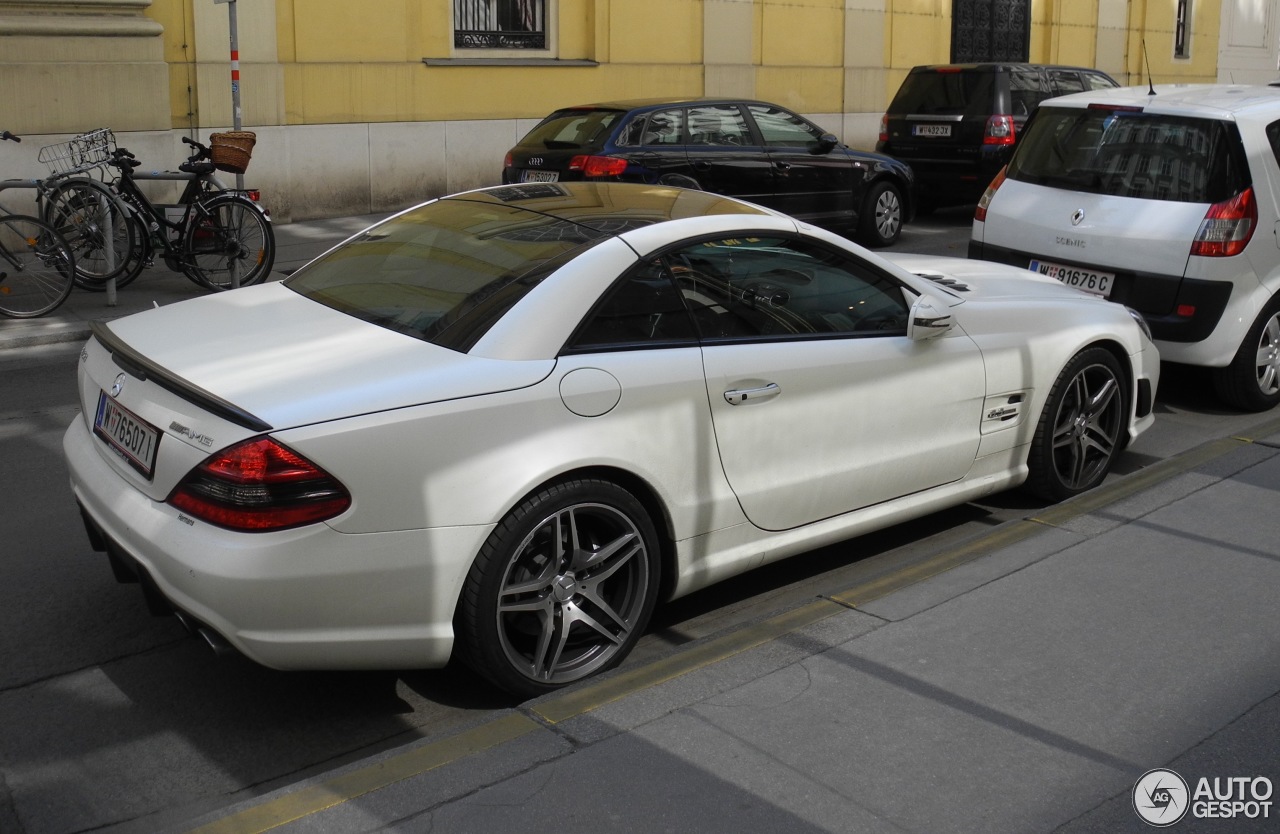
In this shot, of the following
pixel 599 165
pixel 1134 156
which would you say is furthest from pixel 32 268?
pixel 1134 156

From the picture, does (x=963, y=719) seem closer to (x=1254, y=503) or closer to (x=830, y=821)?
(x=830, y=821)

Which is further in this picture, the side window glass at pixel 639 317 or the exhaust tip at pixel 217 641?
the side window glass at pixel 639 317

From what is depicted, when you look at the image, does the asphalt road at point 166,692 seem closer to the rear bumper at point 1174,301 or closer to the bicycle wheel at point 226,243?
the rear bumper at point 1174,301

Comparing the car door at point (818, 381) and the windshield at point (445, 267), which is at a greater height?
the windshield at point (445, 267)

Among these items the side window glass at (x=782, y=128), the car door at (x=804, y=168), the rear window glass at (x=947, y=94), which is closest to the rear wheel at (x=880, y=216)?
the car door at (x=804, y=168)

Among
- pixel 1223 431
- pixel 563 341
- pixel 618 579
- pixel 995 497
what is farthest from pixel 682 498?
pixel 1223 431

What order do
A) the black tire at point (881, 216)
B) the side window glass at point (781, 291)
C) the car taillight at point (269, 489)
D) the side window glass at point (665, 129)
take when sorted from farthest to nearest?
1. the black tire at point (881, 216)
2. the side window glass at point (665, 129)
3. the side window glass at point (781, 291)
4. the car taillight at point (269, 489)

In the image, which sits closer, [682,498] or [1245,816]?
[1245,816]

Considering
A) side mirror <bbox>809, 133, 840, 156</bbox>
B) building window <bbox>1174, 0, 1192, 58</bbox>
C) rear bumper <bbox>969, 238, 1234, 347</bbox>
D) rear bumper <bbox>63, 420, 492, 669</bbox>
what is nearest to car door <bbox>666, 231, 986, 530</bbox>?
rear bumper <bbox>63, 420, 492, 669</bbox>

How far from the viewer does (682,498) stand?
171 inches

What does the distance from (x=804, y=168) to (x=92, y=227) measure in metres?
6.30

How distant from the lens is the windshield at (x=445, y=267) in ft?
14.0

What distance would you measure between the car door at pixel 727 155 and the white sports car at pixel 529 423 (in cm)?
685

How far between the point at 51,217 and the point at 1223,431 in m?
8.10
